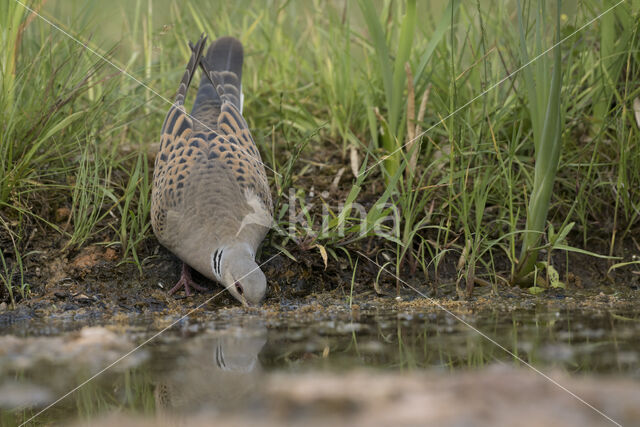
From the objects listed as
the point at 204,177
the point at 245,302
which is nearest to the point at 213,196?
the point at 204,177

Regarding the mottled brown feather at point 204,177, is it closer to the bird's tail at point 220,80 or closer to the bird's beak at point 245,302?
the bird's tail at point 220,80

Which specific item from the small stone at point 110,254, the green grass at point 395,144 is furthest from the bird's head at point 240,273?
the small stone at point 110,254

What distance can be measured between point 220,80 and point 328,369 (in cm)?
338

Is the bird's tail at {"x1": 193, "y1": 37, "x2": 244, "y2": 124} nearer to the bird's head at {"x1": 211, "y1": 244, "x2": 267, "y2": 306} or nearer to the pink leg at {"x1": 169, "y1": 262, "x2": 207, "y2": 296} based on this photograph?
the pink leg at {"x1": 169, "y1": 262, "x2": 207, "y2": 296}

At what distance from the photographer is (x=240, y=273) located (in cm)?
402

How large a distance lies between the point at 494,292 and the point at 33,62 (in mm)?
3390

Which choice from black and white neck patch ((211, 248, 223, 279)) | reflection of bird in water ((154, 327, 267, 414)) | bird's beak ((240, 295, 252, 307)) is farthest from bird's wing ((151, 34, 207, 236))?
reflection of bird in water ((154, 327, 267, 414))

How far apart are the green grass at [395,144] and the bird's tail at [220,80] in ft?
1.11

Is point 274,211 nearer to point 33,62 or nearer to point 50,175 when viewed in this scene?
point 50,175

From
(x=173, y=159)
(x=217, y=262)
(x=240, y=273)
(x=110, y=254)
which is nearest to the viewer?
(x=240, y=273)

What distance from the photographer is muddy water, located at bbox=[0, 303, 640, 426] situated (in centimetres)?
221

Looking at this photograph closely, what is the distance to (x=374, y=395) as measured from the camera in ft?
7.64

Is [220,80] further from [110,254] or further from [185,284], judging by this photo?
[185,284]

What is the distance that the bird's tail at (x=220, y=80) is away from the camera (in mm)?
5422
